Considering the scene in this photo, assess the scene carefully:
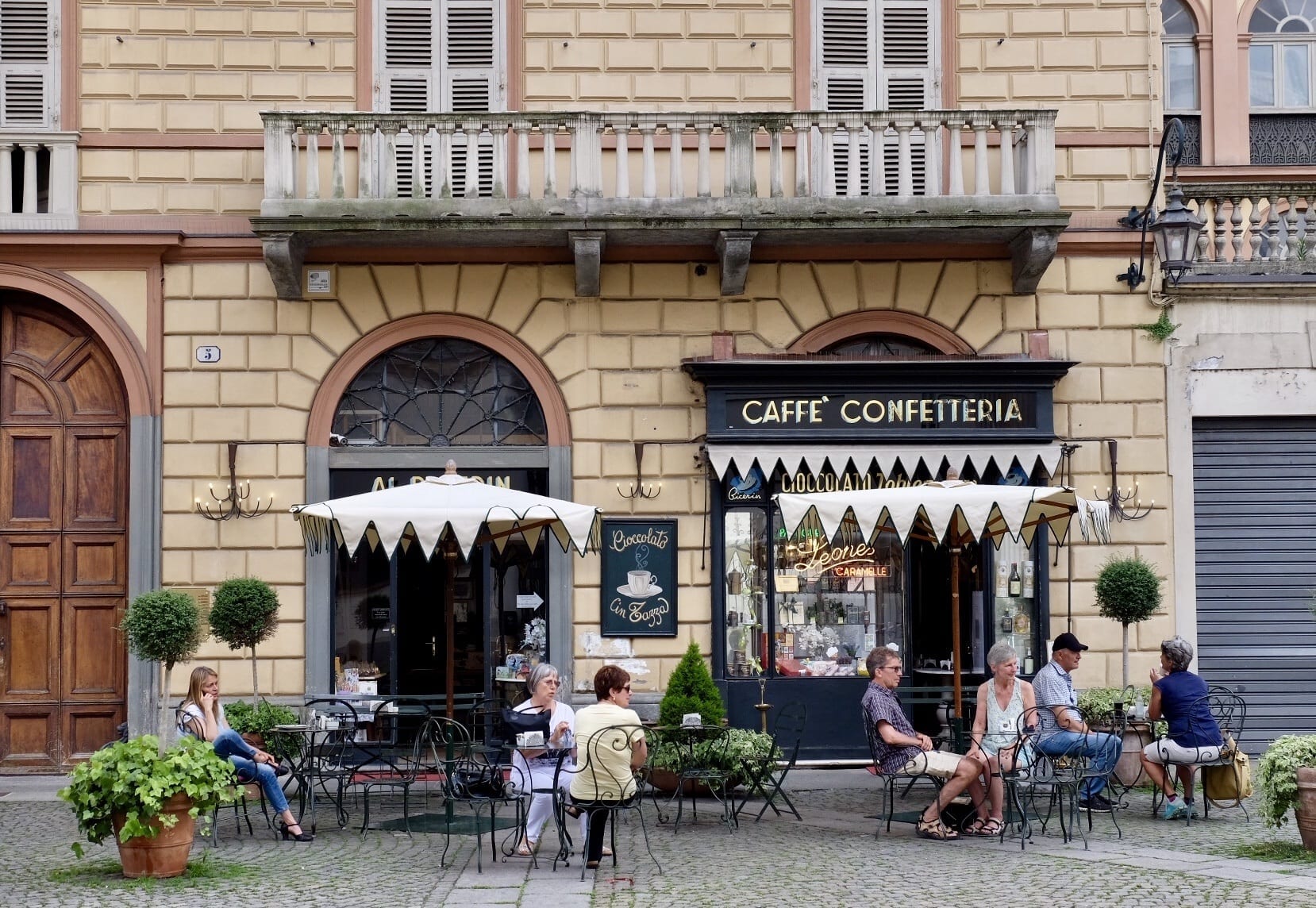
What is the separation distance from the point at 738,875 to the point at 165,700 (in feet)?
22.0

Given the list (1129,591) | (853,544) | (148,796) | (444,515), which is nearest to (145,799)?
(148,796)

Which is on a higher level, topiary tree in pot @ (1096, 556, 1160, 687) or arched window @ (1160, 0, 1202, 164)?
arched window @ (1160, 0, 1202, 164)

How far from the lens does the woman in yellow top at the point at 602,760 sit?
30.9 ft

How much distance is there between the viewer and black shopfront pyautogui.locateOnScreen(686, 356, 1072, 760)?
14406 mm

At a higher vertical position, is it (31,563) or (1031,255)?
(1031,255)

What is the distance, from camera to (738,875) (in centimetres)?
948

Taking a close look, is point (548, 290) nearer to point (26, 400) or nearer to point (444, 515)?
point (444, 515)

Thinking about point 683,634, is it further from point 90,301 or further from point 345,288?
point 90,301

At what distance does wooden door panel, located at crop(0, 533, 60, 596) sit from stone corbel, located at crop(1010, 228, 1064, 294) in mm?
9404

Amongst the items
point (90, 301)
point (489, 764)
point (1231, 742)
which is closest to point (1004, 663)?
point (1231, 742)

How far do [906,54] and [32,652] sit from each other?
10.2 m

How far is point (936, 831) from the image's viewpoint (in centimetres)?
1070

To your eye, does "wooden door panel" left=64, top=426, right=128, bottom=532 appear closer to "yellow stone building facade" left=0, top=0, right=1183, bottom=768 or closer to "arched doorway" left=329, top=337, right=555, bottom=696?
"yellow stone building facade" left=0, top=0, right=1183, bottom=768

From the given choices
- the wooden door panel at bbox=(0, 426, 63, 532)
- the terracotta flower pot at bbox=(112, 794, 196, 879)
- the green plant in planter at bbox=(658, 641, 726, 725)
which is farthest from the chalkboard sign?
the terracotta flower pot at bbox=(112, 794, 196, 879)
